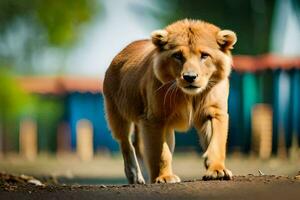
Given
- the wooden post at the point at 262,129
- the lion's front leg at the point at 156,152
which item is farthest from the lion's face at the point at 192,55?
the wooden post at the point at 262,129

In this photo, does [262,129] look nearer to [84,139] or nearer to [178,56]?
[84,139]

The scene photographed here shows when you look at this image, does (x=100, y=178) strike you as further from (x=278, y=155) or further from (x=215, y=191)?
(x=215, y=191)

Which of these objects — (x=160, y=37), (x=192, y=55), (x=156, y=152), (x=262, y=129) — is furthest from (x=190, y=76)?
(x=262, y=129)

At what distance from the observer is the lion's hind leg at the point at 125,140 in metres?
8.78

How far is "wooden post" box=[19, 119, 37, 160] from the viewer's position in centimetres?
2483

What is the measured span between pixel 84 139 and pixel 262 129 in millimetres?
4571

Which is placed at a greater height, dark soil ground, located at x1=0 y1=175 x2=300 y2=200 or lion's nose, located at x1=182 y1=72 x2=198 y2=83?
lion's nose, located at x1=182 y1=72 x2=198 y2=83

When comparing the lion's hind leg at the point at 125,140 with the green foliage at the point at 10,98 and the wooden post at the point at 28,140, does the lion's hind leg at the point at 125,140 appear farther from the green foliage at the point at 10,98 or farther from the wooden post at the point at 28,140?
the green foliage at the point at 10,98

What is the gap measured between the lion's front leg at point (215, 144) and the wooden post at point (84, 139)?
48.7ft

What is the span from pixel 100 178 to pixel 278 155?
628 centimetres

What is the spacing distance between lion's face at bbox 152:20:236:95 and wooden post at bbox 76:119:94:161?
48.8 feet

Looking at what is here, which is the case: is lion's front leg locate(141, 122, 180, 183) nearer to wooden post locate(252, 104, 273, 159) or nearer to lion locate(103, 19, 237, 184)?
lion locate(103, 19, 237, 184)

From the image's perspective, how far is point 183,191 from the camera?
6.52 metres

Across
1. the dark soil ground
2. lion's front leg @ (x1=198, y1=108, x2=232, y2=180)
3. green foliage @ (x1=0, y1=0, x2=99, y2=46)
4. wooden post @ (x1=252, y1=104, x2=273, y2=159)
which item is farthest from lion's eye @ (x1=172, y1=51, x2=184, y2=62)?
green foliage @ (x1=0, y1=0, x2=99, y2=46)
